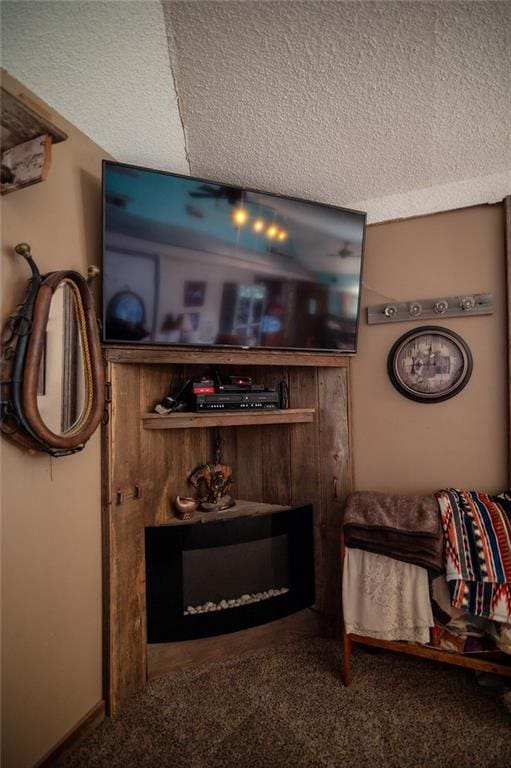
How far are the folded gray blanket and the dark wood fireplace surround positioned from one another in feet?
1.21

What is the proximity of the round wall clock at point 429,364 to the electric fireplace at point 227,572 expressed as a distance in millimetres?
894

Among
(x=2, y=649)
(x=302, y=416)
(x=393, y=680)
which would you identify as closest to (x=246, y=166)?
(x=302, y=416)

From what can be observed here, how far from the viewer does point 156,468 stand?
199cm

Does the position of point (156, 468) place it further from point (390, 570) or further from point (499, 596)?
point (499, 596)

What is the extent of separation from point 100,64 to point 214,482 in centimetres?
188

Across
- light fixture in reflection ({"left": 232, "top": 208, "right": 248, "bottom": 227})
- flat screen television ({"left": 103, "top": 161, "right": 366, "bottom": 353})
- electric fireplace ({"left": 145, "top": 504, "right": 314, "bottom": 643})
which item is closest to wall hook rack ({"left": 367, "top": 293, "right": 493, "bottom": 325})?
flat screen television ({"left": 103, "top": 161, "right": 366, "bottom": 353})

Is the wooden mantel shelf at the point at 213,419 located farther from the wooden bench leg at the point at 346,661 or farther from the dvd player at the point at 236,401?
the wooden bench leg at the point at 346,661

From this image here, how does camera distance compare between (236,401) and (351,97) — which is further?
(236,401)

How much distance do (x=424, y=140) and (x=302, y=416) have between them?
4.60ft

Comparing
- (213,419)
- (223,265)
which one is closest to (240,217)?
(223,265)

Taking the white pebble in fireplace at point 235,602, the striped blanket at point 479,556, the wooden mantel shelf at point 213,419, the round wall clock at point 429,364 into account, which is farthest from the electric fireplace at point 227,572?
the round wall clock at point 429,364

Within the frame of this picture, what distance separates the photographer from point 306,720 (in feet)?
5.29

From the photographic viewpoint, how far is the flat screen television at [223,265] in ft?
5.19

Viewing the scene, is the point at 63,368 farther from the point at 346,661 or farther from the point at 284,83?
the point at 346,661
